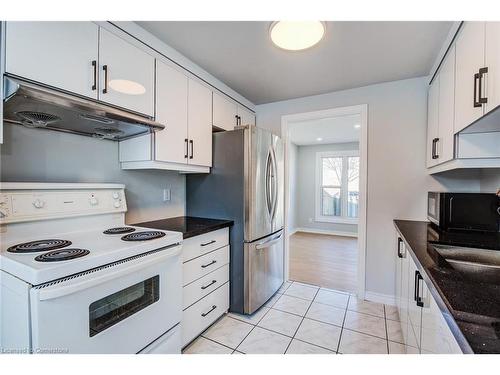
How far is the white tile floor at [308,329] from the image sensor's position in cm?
166

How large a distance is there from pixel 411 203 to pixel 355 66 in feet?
4.62

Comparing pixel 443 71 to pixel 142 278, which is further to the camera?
pixel 443 71

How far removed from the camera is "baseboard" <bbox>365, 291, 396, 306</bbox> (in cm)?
230

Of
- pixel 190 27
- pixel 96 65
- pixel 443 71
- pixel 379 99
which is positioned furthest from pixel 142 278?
pixel 379 99

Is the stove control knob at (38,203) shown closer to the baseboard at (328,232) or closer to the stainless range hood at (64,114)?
the stainless range hood at (64,114)

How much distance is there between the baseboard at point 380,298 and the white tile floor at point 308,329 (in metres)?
0.06

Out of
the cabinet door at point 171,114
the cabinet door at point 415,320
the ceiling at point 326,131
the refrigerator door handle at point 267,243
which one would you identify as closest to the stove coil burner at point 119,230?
the cabinet door at point 171,114

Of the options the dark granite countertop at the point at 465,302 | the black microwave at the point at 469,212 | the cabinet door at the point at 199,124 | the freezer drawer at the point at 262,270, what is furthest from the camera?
the freezer drawer at the point at 262,270

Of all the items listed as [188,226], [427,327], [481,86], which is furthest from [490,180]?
[188,226]

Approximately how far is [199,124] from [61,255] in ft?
4.59

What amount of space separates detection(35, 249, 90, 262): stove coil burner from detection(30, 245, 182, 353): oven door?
3.7 inches

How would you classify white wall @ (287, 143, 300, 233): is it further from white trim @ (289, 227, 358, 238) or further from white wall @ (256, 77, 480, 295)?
white wall @ (256, 77, 480, 295)

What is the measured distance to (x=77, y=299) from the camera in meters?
0.94
